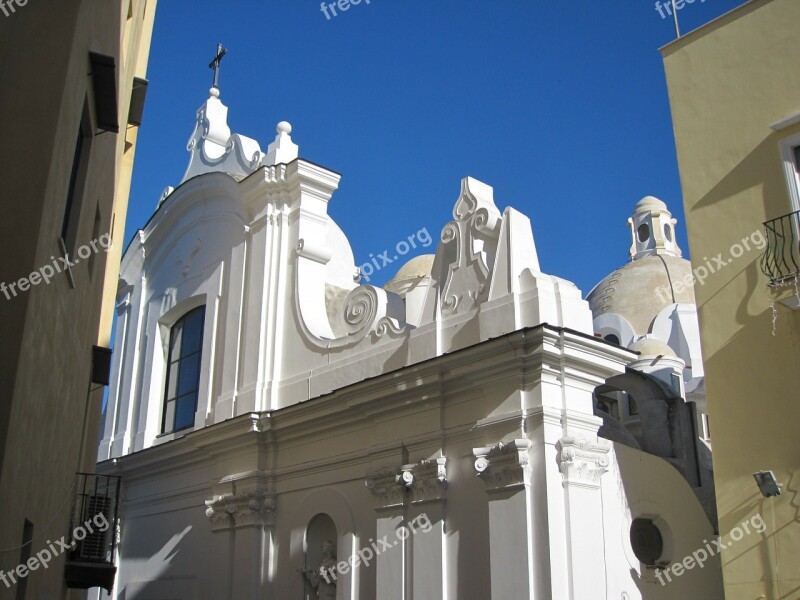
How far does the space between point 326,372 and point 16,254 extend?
8.27m

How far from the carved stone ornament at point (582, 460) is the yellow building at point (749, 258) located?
1409 mm

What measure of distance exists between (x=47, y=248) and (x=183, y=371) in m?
12.4

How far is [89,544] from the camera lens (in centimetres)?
1112

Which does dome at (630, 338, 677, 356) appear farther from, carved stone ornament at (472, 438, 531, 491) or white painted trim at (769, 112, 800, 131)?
white painted trim at (769, 112, 800, 131)

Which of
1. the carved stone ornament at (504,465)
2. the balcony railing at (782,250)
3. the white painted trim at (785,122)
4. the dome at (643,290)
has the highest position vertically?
the dome at (643,290)

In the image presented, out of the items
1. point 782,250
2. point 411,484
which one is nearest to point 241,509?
point 411,484

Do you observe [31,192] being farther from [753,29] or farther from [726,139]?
[753,29]

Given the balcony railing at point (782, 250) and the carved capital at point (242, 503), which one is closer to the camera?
the balcony railing at point (782, 250)

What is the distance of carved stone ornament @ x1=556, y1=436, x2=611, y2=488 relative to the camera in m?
9.90

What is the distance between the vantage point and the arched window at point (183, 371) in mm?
17594

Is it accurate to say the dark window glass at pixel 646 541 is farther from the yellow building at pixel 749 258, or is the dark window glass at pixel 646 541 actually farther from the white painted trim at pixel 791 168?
the white painted trim at pixel 791 168

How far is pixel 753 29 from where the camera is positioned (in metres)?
10.0

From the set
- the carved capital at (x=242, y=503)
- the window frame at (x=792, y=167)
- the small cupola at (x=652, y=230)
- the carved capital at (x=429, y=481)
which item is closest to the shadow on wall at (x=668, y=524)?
the carved capital at (x=429, y=481)

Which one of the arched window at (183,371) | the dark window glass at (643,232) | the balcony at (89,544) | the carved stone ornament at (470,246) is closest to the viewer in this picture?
the balcony at (89,544)
